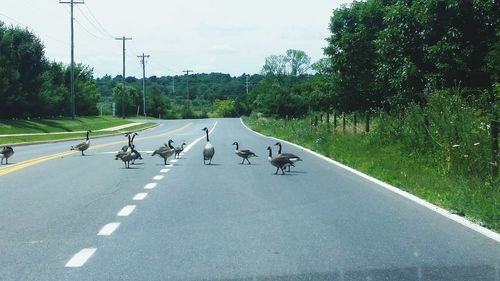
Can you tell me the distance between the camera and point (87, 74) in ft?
410

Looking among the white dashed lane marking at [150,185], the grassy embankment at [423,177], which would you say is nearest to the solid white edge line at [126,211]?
the white dashed lane marking at [150,185]

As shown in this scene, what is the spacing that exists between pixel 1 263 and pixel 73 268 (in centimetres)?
85

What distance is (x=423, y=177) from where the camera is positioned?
1470cm

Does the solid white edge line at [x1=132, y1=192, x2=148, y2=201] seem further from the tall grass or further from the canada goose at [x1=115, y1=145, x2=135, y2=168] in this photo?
the canada goose at [x1=115, y1=145, x2=135, y2=168]

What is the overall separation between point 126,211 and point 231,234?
2.80 m

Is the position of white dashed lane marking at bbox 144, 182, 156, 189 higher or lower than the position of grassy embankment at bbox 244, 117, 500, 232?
lower

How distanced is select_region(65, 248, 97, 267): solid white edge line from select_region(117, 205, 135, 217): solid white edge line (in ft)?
9.23

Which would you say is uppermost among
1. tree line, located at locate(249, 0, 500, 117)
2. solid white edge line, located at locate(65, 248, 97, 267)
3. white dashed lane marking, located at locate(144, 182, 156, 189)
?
tree line, located at locate(249, 0, 500, 117)

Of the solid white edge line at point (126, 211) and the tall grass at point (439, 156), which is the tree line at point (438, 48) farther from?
the solid white edge line at point (126, 211)

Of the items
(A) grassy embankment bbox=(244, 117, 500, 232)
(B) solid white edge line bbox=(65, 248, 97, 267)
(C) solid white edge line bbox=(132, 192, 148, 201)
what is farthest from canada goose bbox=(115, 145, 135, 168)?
(B) solid white edge line bbox=(65, 248, 97, 267)

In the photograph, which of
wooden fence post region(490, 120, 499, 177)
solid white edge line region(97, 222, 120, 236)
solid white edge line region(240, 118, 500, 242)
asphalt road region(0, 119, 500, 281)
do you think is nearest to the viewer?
asphalt road region(0, 119, 500, 281)

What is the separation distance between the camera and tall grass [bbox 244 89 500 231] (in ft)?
36.6

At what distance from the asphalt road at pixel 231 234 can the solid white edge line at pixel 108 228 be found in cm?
3

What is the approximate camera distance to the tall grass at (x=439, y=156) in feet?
36.6
